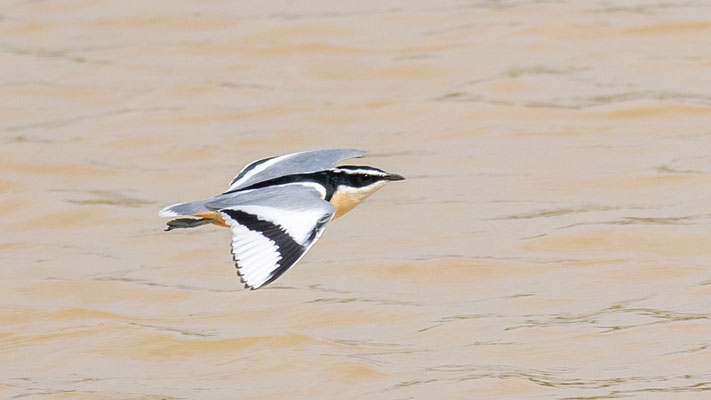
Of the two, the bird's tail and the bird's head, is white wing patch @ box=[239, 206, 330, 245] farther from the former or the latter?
the bird's head

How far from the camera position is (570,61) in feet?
40.8

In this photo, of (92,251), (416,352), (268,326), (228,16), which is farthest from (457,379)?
(228,16)

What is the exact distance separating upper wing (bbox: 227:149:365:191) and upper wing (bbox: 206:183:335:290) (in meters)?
0.58

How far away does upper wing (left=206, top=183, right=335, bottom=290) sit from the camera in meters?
5.92

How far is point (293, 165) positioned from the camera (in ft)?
25.3

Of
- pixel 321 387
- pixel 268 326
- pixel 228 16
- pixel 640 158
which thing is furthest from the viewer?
pixel 228 16

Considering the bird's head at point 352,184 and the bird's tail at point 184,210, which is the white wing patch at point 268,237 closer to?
the bird's tail at point 184,210

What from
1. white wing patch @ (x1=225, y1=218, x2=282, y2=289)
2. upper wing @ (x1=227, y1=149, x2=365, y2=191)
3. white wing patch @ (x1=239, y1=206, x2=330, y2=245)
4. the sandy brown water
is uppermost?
white wing patch @ (x1=239, y1=206, x2=330, y2=245)

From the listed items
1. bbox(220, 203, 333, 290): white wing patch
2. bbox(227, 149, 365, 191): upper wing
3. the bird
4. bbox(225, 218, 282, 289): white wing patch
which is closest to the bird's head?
the bird

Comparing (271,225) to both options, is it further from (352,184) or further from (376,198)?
(376,198)

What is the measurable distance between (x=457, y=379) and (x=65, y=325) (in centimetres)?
229

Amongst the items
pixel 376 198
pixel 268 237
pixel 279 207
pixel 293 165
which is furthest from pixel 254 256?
pixel 376 198

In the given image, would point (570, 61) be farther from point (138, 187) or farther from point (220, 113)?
point (138, 187)

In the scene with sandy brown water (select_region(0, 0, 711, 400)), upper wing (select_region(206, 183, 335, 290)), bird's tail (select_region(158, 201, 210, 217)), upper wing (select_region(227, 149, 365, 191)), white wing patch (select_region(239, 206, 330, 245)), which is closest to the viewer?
upper wing (select_region(206, 183, 335, 290))
